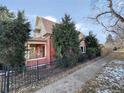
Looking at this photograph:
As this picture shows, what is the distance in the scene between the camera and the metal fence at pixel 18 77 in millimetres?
6430

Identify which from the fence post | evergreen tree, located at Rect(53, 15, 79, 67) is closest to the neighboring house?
evergreen tree, located at Rect(53, 15, 79, 67)

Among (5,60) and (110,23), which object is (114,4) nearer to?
(110,23)

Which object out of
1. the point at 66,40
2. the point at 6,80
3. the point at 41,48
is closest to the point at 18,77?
the point at 6,80

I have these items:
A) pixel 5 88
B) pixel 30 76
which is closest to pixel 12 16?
pixel 30 76

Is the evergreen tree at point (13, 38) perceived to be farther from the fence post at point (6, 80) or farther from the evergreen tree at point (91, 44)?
the evergreen tree at point (91, 44)

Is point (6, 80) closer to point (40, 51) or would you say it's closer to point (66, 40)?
point (66, 40)

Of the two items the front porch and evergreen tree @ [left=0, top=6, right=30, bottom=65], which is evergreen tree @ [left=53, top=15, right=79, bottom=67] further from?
evergreen tree @ [left=0, top=6, right=30, bottom=65]

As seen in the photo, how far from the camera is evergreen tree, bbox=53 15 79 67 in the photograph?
13.7 m

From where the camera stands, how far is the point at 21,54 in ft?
35.8

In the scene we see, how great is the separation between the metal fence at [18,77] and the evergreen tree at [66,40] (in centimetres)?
348

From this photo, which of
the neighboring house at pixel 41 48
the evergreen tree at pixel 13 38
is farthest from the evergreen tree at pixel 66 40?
the evergreen tree at pixel 13 38

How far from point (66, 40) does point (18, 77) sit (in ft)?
20.2

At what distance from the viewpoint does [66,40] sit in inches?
547

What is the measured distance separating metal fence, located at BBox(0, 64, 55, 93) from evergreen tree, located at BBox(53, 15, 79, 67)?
3478 millimetres
